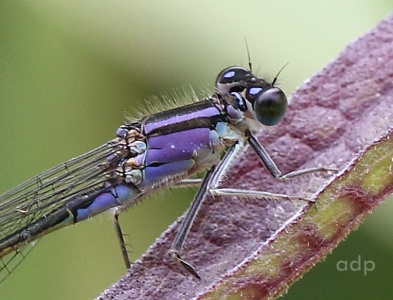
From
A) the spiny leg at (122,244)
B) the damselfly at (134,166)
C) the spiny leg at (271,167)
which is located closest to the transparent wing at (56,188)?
the damselfly at (134,166)

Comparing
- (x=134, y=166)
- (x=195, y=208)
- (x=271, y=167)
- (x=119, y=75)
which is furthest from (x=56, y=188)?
(x=119, y=75)

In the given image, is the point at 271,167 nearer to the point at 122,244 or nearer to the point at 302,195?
the point at 302,195

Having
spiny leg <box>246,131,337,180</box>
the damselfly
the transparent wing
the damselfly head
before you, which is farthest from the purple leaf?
the transparent wing

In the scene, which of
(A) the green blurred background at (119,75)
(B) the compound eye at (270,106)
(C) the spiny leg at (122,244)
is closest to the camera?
(B) the compound eye at (270,106)

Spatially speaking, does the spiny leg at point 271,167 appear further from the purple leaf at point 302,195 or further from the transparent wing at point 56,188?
the transparent wing at point 56,188

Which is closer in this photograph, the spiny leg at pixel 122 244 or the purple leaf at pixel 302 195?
the purple leaf at pixel 302 195

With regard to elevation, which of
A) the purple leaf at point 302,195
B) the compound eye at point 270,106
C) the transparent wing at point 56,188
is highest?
the transparent wing at point 56,188
